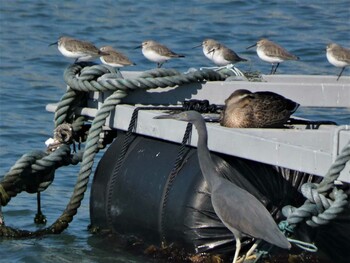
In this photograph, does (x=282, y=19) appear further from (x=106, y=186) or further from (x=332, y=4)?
(x=106, y=186)

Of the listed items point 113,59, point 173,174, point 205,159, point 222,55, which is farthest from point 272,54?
point 205,159

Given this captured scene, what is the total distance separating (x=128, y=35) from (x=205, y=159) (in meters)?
14.0

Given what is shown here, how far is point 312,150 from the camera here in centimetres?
767

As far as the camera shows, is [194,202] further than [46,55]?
No

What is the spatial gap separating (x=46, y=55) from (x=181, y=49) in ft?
6.79

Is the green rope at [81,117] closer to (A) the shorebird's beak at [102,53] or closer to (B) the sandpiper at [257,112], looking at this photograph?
(B) the sandpiper at [257,112]

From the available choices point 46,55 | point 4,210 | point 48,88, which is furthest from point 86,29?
point 4,210

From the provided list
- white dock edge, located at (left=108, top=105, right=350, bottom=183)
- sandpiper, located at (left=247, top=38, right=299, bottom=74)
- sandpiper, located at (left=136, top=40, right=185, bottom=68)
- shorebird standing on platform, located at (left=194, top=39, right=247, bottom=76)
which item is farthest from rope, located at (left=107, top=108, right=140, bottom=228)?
sandpiper, located at (left=247, top=38, right=299, bottom=74)

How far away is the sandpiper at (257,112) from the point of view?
8.62 meters

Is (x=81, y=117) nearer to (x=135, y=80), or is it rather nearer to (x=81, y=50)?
(x=135, y=80)

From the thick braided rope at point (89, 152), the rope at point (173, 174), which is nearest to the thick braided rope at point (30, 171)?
the thick braided rope at point (89, 152)

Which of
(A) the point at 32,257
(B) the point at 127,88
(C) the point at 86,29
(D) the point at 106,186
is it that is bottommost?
(C) the point at 86,29

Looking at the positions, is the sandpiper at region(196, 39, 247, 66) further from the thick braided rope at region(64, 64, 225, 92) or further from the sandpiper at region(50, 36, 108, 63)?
the thick braided rope at region(64, 64, 225, 92)

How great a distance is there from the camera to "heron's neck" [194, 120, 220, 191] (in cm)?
771
